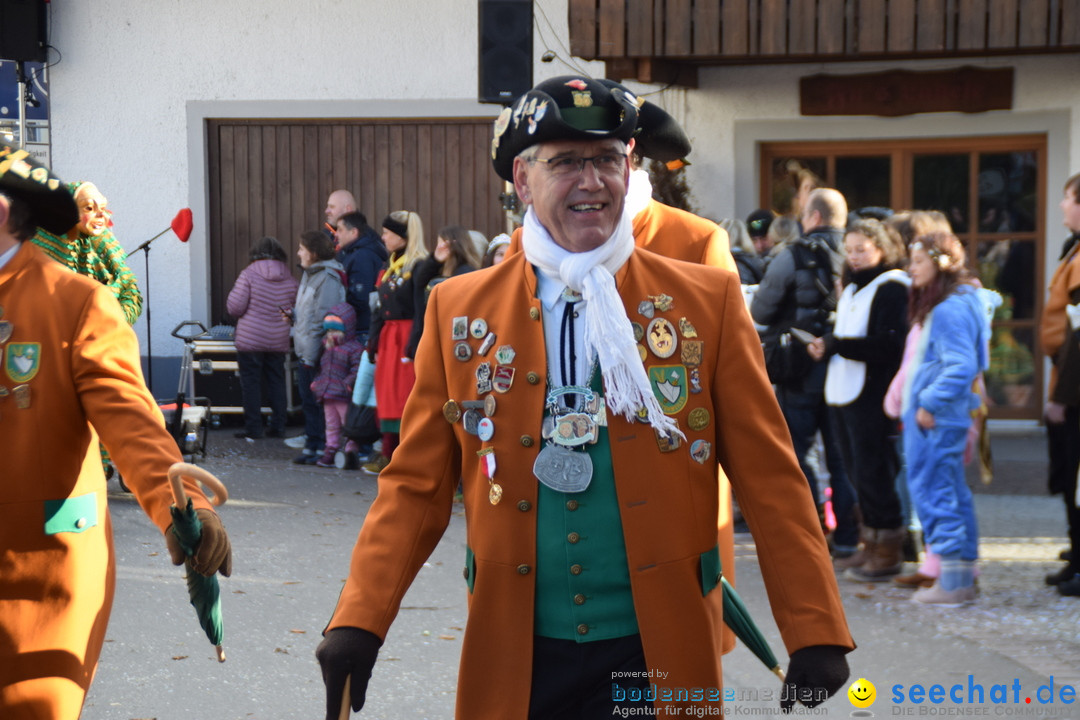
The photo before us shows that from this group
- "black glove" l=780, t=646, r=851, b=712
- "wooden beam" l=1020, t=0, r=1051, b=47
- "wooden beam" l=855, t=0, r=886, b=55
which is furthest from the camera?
"wooden beam" l=855, t=0, r=886, b=55

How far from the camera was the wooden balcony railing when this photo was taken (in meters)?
10.4

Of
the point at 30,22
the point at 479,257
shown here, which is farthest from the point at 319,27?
the point at 479,257

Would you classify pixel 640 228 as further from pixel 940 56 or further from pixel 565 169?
pixel 940 56

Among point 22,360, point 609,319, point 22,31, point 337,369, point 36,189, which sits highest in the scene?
point 22,31

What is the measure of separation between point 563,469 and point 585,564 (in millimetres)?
188

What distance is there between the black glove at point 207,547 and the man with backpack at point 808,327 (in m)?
4.70

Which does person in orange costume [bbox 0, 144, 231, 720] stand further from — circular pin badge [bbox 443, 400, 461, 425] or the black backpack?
the black backpack

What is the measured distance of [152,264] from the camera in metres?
13.6

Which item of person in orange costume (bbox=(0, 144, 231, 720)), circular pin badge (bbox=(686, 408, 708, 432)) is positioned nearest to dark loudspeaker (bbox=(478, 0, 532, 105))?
person in orange costume (bbox=(0, 144, 231, 720))

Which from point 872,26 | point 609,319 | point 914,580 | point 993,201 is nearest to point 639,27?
point 872,26

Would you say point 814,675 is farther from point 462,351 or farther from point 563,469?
point 462,351

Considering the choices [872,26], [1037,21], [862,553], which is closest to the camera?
[862,553]

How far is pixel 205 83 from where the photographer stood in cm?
1341

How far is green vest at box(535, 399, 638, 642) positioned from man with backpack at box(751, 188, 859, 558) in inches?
181
